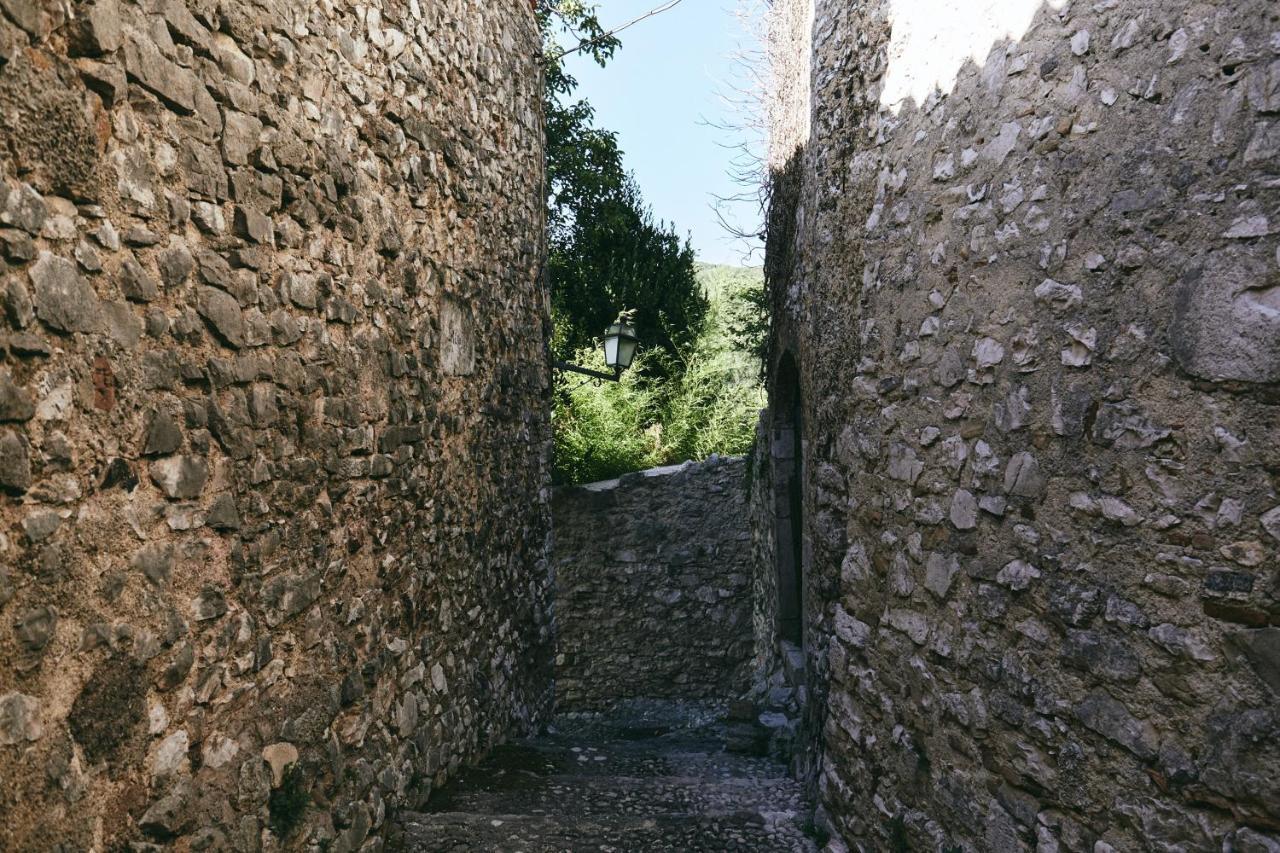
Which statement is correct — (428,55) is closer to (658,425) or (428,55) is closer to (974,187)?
(974,187)

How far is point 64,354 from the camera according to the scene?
188 cm

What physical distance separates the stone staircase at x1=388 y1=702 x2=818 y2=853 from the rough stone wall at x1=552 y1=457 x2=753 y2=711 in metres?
3.48

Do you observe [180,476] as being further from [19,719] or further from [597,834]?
[597,834]

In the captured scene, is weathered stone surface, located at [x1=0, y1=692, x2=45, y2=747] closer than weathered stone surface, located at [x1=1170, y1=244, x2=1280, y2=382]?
Yes

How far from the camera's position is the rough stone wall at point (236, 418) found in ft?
6.00

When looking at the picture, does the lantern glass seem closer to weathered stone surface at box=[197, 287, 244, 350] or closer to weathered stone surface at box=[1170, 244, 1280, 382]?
weathered stone surface at box=[197, 287, 244, 350]

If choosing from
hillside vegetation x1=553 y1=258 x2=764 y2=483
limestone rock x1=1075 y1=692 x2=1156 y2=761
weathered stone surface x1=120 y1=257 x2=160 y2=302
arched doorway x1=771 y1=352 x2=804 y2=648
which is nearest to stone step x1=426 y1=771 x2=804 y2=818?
arched doorway x1=771 y1=352 x2=804 y2=648

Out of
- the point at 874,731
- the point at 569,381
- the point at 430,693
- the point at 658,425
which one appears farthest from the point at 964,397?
the point at 658,425

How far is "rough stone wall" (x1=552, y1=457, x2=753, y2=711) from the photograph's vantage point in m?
9.37

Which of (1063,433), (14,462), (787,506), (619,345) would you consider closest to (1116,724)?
(1063,433)

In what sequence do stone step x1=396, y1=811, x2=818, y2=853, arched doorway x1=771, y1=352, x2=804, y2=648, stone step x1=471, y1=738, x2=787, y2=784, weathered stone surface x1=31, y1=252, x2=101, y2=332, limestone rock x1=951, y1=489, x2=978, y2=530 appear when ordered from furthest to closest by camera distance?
arched doorway x1=771, y1=352, x2=804, y2=648, stone step x1=471, y1=738, x2=787, y2=784, stone step x1=396, y1=811, x2=818, y2=853, limestone rock x1=951, y1=489, x2=978, y2=530, weathered stone surface x1=31, y1=252, x2=101, y2=332

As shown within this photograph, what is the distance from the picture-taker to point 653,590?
9.38 m

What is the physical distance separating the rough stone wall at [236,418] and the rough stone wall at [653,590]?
15.5 feet

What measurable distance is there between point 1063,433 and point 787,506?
4.37 meters
